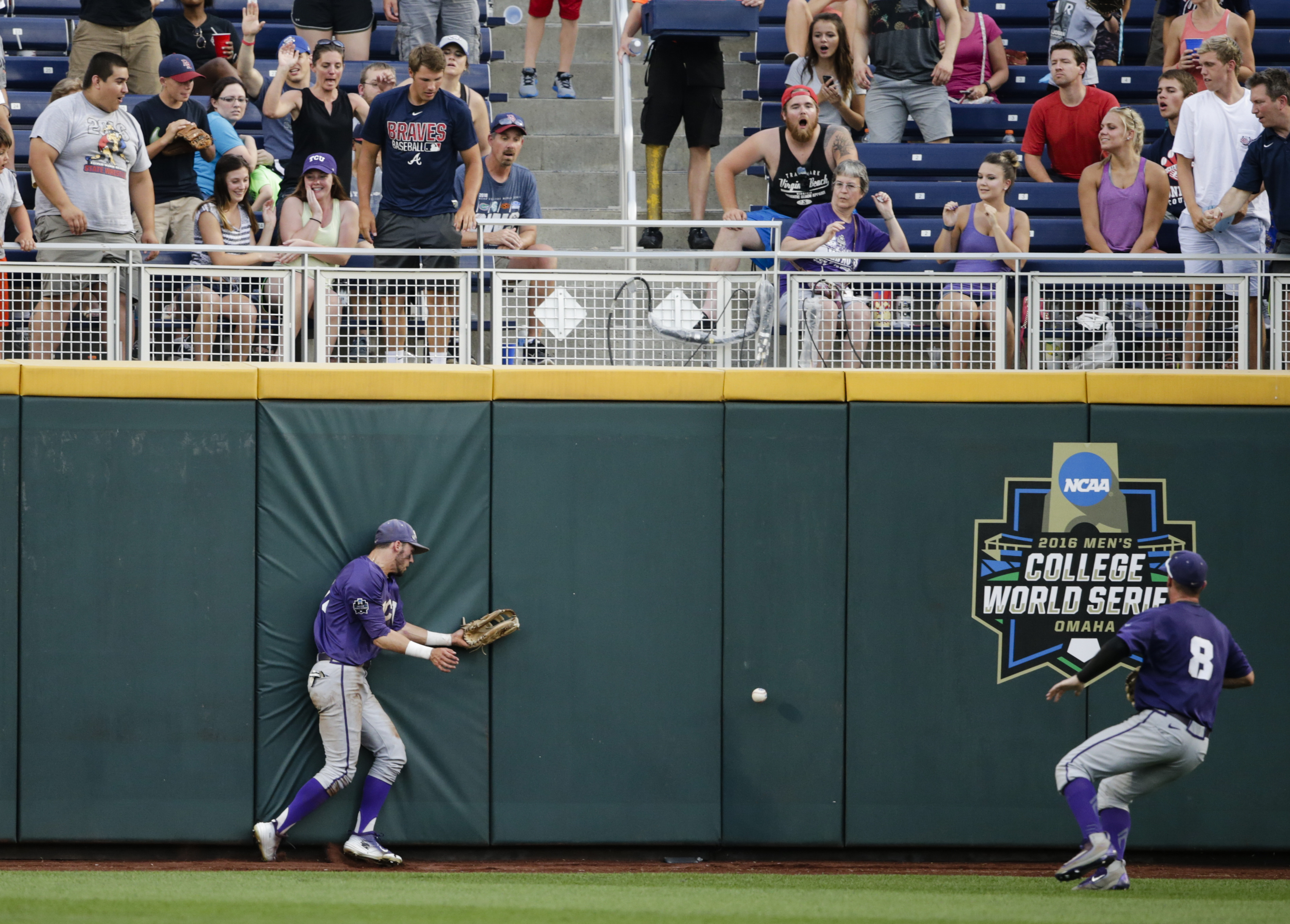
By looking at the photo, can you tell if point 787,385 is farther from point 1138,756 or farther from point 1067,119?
point 1067,119

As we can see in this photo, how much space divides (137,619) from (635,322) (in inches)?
135

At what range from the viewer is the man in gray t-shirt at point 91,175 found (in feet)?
29.4

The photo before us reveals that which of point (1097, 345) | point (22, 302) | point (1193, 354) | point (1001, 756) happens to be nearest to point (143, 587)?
point (22, 302)

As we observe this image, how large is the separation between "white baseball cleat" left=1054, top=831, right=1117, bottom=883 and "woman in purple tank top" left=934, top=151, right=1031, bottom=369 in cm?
296

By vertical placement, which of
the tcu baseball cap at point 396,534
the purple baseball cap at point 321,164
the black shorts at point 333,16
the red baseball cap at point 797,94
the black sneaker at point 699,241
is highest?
the black shorts at point 333,16

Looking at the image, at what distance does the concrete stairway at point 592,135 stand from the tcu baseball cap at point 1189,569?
14.0ft

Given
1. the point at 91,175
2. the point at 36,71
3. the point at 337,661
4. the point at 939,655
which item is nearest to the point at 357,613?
the point at 337,661

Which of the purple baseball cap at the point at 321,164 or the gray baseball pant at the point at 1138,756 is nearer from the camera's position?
the gray baseball pant at the point at 1138,756

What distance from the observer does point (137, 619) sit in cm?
859

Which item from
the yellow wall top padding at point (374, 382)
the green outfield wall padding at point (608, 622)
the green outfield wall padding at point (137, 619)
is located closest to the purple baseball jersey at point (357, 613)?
the green outfield wall padding at point (137, 619)

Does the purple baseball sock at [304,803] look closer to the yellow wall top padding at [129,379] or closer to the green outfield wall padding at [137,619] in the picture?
the green outfield wall padding at [137,619]

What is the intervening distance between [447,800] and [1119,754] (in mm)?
3817

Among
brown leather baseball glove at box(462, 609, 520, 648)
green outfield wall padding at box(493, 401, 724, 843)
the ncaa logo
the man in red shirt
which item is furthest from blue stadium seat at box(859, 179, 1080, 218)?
brown leather baseball glove at box(462, 609, 520, 648)

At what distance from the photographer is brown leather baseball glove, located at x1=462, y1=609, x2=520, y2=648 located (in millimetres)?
8586
